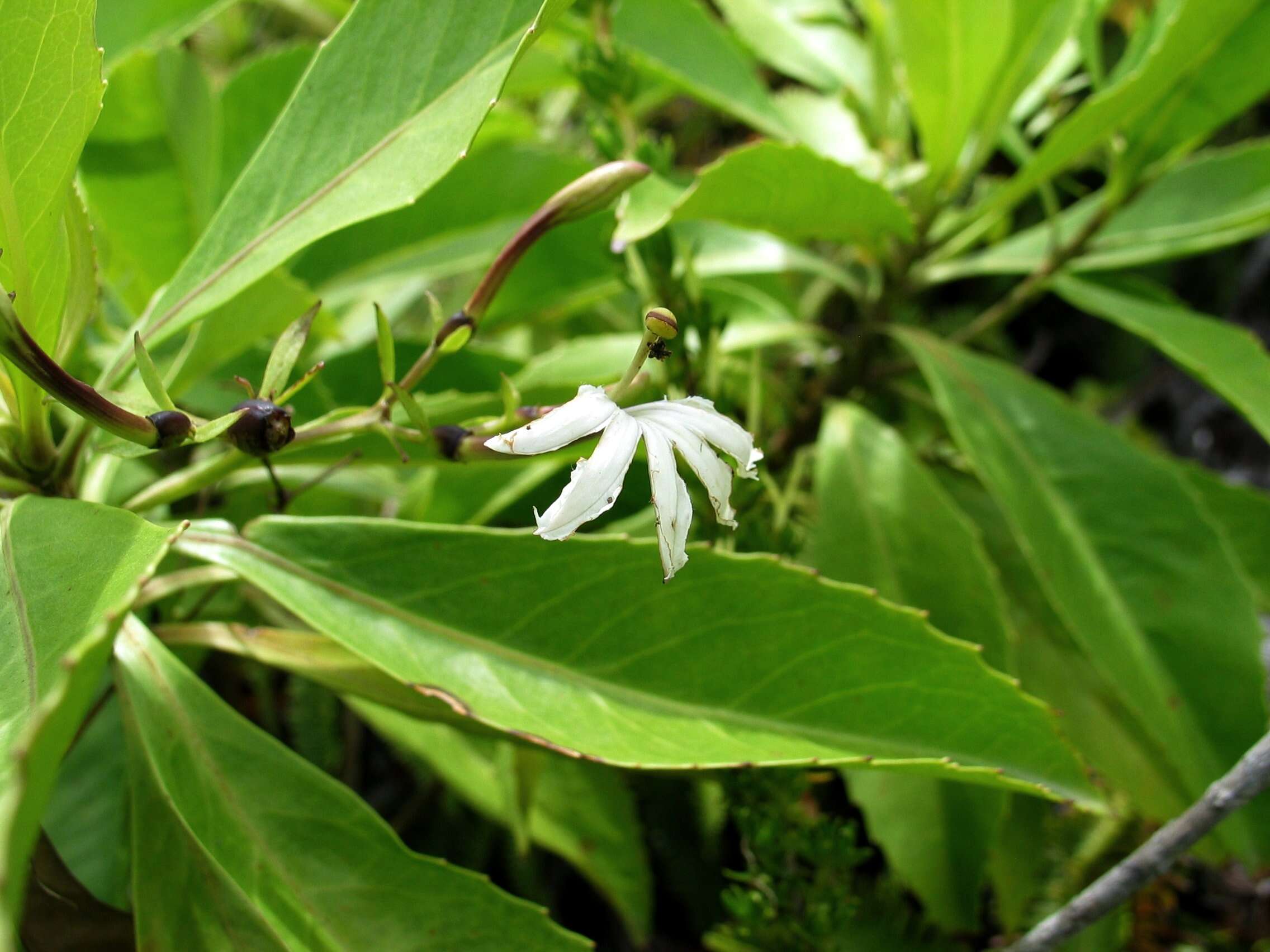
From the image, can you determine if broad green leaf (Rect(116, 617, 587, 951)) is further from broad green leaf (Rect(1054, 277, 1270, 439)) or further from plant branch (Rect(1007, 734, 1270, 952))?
broad green leaf (Rect(1054, 277, 1270, 439))

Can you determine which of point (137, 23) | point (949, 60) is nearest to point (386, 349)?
point (949, 60)

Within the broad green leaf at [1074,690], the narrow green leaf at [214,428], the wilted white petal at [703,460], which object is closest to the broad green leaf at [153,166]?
the narrow green leaf at [214,428]

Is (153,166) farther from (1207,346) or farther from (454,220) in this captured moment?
(1207,346)

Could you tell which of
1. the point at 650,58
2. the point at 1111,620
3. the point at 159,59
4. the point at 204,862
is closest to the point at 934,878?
the point at 1111,620

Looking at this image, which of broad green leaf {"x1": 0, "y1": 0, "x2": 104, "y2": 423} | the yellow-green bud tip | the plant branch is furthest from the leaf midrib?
the plant branch

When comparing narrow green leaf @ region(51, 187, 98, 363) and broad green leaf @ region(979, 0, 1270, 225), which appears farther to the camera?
broad green leaf @ region(979, 0, 1270, 225)

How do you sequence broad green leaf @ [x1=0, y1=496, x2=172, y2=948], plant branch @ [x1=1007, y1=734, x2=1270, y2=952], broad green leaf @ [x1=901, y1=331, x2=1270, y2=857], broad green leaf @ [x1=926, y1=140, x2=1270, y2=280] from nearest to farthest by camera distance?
broad green leaf @ [x1=0, y1=496, x2=172, y2=948] → plant branch @ [x1=1007, y1=734, x2=1270, y2=952] → broad green leaf @ [x1=901, y1=331, x2=1270, y2=857] → broad green leaf @ [x1=926, y1=140, x2=1270, y2=280]

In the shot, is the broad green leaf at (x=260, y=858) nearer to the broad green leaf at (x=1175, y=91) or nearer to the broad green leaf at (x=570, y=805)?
the broad green leaf at (x=570, y=805)

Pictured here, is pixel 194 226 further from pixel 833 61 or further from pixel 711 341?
pixel 833 61
